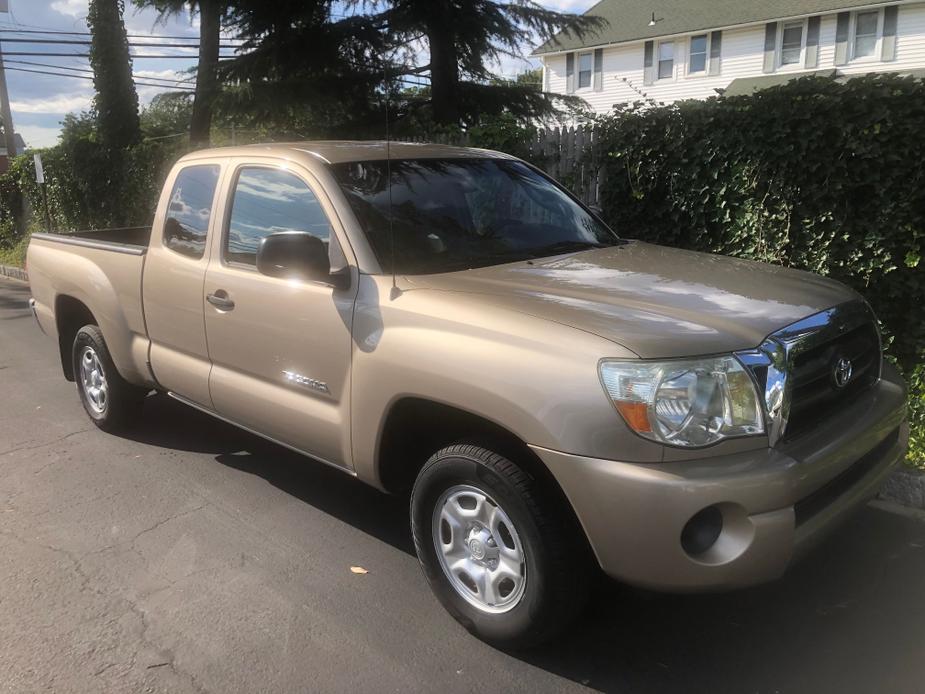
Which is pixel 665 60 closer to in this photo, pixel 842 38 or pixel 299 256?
pixel 842 38

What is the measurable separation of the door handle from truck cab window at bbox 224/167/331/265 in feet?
0.62

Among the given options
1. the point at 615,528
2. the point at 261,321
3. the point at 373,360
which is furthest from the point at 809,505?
the point at 261,321

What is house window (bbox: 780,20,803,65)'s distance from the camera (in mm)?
27283

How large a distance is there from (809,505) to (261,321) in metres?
2.50

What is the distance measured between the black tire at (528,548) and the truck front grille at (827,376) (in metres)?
0.85

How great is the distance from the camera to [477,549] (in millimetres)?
3031

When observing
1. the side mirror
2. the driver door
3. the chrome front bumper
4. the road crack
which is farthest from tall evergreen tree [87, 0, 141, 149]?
the chrome front bumper

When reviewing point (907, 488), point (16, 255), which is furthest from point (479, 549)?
point (16, 255)

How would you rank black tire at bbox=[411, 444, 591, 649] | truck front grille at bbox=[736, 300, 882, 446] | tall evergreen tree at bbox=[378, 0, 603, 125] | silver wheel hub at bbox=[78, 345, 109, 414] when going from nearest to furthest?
1. truck front grille at bbox=[736, 300, 882, 446]
2. black tire at bbox=[411, 444, 591, 649]
3. silver wheel hub at bbox=[78, 345, 109, 414]
4. tall evergreen tree at bbox=[378, 0, 603, 125]

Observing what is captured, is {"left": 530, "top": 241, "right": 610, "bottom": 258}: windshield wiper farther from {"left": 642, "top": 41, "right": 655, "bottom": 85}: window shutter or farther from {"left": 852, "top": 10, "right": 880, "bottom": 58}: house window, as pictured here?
{"left": 642, "top": 41, "right": 655, "bottom": 85}: window shutter

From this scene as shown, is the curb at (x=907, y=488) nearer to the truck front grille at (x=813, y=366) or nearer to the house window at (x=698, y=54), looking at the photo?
the truck front grille at (x=813, y=366)

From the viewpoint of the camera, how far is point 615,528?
2.53 m

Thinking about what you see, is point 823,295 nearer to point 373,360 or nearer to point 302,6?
point 373,360

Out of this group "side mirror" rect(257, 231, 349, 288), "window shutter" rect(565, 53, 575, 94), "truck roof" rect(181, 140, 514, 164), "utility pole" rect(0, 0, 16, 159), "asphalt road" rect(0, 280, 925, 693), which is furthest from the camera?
"window shutter" rect(565, 53, 575, 94)
